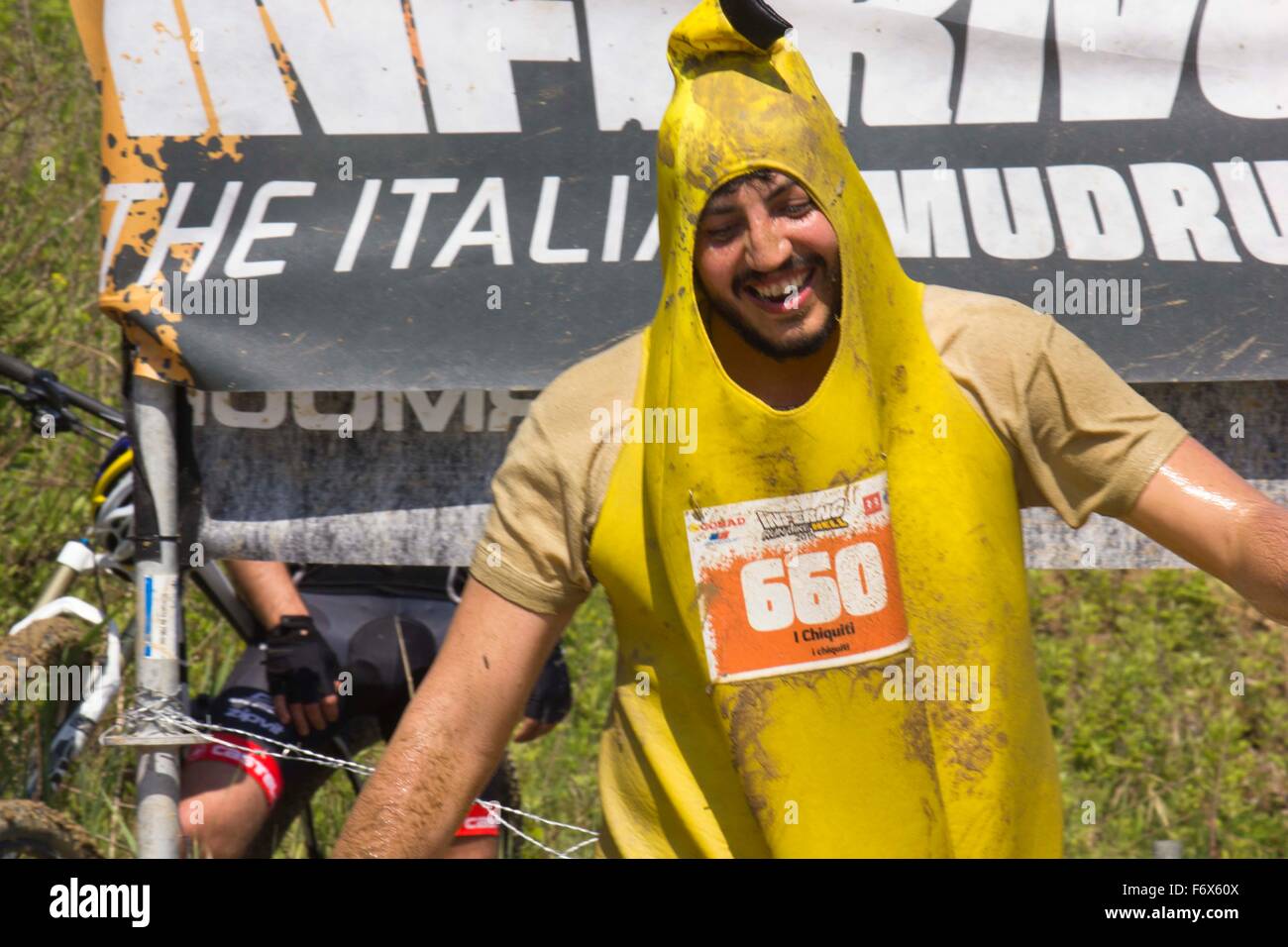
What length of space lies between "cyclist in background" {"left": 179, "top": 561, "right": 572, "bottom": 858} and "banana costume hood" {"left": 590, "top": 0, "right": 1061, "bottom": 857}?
1928 mm

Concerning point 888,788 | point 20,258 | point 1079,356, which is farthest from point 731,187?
point 20,258

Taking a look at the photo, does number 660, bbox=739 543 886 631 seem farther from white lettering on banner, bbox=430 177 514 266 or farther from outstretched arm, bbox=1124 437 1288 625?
white lettering on banner, bbox=430 177 514 266

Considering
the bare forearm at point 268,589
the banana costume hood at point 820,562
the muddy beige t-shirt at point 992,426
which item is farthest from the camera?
the bare forearm at point 268,589

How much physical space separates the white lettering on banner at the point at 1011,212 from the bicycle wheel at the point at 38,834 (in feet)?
9.60

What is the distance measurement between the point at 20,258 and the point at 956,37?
561 cm

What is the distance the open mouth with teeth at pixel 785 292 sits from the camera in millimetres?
2680

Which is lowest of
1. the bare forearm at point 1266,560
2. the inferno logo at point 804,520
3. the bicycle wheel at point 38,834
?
the bicycle wheel at point 38,834

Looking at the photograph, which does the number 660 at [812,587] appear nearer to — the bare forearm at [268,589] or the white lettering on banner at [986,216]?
the white lettering on banner at [986,216]

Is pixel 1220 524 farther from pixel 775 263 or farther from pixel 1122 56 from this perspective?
pixel 1122 56

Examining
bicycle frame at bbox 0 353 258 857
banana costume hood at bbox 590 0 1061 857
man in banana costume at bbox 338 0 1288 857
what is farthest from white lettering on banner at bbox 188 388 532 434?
banana costume hood at bbox 590 0 1061 857

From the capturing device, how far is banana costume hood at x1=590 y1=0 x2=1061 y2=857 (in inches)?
105

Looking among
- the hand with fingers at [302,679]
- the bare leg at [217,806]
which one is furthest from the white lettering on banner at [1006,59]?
the bare leg at [217,806]

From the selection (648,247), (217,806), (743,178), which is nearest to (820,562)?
(743,178)
